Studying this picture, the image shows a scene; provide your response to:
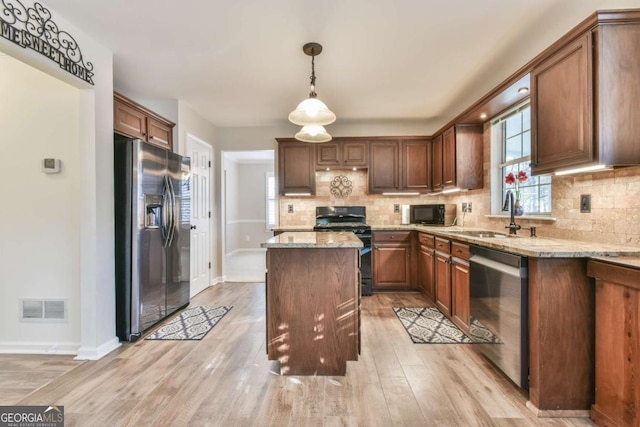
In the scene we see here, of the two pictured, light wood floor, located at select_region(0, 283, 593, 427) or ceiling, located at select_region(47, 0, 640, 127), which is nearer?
light wood floor, located at select_region(0, 283, 593, 427)

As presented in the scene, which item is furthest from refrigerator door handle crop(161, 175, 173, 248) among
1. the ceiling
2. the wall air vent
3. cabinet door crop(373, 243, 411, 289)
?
cabinet door crop(373, 243, 411, 289)

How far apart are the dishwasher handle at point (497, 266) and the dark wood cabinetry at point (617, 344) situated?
325mm

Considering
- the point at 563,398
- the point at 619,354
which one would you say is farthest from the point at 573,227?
the point at 563,398

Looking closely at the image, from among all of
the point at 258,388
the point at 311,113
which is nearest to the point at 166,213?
the point at 311,113

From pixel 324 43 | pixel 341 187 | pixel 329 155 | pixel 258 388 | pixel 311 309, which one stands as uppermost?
pixel 324 43

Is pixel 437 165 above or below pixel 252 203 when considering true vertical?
above

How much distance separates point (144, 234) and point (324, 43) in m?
2.36

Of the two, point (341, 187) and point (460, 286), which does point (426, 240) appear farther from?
point (341, 187)

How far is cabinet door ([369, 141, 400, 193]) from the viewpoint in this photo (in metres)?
4.55

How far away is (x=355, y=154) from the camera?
4551 millimetres

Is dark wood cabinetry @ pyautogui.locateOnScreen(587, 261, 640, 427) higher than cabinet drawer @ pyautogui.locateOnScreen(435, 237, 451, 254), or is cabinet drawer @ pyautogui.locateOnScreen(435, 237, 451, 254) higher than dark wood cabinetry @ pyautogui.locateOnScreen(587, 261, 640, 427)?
cabinet drawer @ pyautogui.locateOnScreen(435, 237, 451, 254)

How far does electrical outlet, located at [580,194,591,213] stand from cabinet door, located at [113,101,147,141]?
3.94 metres

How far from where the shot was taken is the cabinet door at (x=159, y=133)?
3.29 meters

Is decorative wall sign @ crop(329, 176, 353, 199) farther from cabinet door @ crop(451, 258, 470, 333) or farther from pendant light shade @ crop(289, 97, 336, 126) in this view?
pendant light shade @ crop(289, 97, 336, 126)
